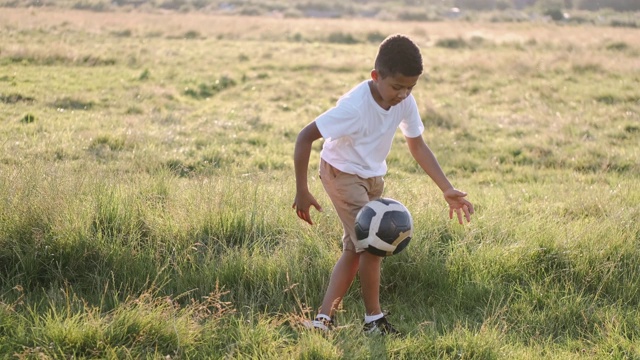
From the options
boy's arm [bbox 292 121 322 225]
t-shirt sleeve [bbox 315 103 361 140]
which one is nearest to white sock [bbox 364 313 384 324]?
boy's arm [bbox 292 121 322 225]

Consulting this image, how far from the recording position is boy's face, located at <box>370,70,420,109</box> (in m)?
4.16

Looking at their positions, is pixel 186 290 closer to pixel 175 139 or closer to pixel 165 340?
pixel 165 340

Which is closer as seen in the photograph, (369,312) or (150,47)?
(369,312)

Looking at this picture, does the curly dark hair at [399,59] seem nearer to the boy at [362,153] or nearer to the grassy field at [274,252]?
the boy at [362,153]

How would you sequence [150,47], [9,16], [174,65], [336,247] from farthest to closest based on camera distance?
[9,16]
[150,47]
[174,65]
[336,247]

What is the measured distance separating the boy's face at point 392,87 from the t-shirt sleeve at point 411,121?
206 mm

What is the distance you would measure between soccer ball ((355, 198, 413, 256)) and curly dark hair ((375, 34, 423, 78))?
0.73m

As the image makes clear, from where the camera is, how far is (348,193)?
14.3ft

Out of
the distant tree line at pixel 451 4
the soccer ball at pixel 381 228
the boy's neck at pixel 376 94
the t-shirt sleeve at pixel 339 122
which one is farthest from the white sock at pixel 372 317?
the distant tree line at pixel 451 4

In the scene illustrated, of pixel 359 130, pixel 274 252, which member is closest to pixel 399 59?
pixel 359 130

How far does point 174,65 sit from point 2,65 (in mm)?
4414

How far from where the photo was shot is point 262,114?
13.3 metres

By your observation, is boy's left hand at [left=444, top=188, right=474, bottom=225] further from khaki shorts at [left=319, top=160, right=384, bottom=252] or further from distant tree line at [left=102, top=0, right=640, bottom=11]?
distant tree line at [left=102, top=0, right=640, bottom=11]

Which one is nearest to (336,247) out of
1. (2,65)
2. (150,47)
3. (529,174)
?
(529,174)
